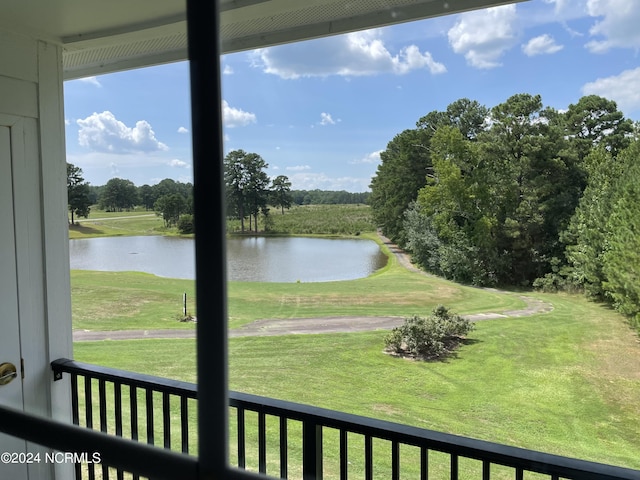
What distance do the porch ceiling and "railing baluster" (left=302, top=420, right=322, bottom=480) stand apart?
3.48 ft

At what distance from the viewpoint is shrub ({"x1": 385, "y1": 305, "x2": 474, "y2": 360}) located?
5043mm

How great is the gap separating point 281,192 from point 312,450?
2430 mm

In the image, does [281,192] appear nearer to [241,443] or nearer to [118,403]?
[118,403]

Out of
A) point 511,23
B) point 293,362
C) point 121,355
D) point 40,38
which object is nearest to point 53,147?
point 40,38

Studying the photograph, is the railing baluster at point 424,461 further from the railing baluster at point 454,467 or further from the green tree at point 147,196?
the green tree at point 147,196

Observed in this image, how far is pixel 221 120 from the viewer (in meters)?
0.30

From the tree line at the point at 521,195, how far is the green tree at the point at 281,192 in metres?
1.24

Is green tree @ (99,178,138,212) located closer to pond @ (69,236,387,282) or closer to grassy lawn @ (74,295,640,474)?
pond @ (69,236,387,282)

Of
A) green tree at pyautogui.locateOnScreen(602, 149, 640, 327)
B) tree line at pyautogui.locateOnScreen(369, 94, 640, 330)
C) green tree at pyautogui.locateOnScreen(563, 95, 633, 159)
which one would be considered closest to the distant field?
tree line at pyautogui.locateOnScreen(369, 94, 640, 330)

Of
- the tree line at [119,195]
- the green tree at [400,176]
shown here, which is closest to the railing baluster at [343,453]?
the tree line at [119,195]

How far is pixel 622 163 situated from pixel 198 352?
4610 mm

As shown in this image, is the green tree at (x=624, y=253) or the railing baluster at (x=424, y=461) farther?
the green tree at (x=624, y=253)

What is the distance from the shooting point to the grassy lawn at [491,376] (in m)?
4.27

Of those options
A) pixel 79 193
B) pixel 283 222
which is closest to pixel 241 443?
pixel 79 193
